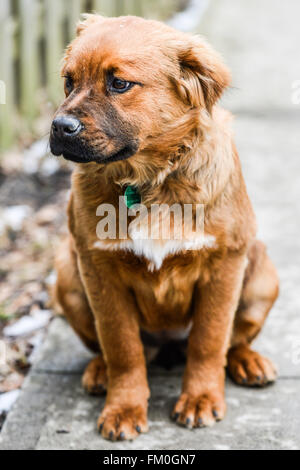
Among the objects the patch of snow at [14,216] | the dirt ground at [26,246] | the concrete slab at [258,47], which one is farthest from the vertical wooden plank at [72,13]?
the patch of snow at [14,216]

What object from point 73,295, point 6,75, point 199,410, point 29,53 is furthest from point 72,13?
point 199,410

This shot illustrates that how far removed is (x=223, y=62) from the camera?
2527 mm

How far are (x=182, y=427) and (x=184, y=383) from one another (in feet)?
0.65

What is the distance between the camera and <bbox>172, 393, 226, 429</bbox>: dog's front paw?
2680 mm

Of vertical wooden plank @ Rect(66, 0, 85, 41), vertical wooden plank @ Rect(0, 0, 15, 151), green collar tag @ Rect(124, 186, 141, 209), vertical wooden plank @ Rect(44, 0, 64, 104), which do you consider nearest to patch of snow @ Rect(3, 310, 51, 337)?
green collar tag @ Rect(124, 186, 141, 209)

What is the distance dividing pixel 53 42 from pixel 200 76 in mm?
4064

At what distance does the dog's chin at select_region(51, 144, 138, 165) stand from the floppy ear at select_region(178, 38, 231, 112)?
12.3 inches

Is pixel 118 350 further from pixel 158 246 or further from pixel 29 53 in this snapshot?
pixel 29 53

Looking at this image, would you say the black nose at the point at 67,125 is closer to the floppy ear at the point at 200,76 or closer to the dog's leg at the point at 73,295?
the floppy ear at the point at 200,76

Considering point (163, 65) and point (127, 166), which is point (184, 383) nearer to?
point (127, 166)

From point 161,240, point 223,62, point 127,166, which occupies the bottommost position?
point 161,240

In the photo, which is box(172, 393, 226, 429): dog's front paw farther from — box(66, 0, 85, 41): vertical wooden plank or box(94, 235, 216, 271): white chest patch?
box(66, 0, 85, 41): vertical wooden plank

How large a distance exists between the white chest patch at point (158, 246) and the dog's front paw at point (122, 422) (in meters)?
0.70
